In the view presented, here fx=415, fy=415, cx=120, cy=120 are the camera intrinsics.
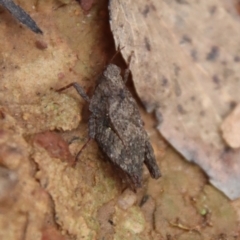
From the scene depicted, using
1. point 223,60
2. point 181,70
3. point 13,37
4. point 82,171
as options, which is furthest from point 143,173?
point 13,37

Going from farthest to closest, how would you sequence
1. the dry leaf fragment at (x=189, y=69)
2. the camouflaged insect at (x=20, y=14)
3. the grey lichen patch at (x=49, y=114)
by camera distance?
the dry leaf fragment at (x=189, y=69) < the camouflaged insect at (x=20, y=14) < the grey lichen patch at (x=49, y=114)

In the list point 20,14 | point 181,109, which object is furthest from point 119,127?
point 20,14

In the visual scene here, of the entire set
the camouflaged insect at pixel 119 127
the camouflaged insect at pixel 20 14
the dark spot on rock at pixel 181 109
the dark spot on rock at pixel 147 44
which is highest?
the camouflaged insect at pixel 20 14

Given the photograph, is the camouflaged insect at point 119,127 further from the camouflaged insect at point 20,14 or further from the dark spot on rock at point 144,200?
the camouflaged insect at point 20,14

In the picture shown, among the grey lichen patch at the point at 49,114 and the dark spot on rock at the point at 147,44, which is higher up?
the dark spot on rock at the point at 147,44

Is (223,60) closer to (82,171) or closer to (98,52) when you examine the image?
(98,52)

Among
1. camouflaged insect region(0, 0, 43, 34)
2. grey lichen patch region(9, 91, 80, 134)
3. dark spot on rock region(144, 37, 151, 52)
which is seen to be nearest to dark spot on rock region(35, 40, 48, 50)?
camouflaged insect region(0, 0, 43, 34)

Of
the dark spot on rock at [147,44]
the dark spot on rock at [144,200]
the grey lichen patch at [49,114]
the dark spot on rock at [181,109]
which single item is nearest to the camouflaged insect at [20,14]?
the grey lichen patch at [49,114]
